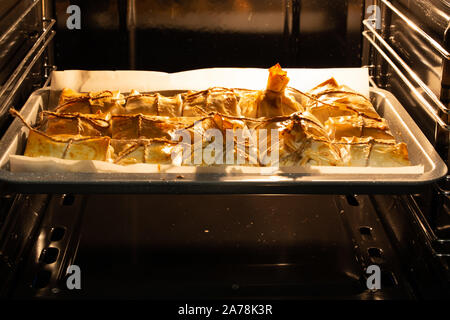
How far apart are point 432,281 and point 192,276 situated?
1.73 feet

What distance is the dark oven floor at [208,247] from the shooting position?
4.26ft

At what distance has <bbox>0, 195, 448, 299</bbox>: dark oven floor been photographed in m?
1.30

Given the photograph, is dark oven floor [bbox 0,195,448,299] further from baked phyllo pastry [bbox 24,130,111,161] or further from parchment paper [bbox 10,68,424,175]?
parchment paper [bbox 10,68,424,175]

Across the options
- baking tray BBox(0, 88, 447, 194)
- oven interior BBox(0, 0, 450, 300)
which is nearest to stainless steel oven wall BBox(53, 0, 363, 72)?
oven interior BBox(0, 0, 450, 300)

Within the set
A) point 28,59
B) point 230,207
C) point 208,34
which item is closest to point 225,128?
point 230,207

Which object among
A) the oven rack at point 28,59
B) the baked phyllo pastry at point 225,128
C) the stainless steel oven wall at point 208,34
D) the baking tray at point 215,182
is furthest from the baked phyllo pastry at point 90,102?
the baking tray at point 215,182

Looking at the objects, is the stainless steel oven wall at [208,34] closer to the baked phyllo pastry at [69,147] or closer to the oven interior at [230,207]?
the oven interior at [230,207]

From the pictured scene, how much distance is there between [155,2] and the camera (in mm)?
1821

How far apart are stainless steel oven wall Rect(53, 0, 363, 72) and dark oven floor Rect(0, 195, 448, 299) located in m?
0.49
